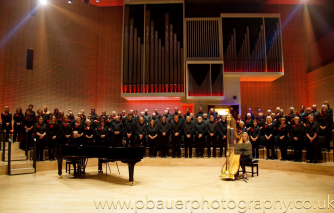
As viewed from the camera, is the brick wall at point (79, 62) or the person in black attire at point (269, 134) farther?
the brick wall at point (79, 62)

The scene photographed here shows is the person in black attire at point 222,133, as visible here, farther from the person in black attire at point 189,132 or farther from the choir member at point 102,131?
the choir member at point 102,131

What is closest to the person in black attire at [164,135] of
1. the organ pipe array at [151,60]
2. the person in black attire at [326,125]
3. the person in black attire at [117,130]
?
the person in black attire at [117,130]

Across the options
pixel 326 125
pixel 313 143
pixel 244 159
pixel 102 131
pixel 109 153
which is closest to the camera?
pixel 109 153

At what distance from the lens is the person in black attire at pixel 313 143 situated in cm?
575

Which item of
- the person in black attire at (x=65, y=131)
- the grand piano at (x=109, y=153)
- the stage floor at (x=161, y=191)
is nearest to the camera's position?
the stage floor at (x=161, y=191)

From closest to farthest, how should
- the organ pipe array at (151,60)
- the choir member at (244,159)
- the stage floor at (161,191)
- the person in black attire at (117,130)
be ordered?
the stage floor at (161,191)
the choir member at (244,159)
the person in black attire at (117,130)
the organ pipe array at (151,60)

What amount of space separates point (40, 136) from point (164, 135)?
3.15 m

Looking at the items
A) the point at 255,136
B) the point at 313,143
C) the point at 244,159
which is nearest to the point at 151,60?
the point at 255,136

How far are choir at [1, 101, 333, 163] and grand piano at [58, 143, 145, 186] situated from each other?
1.02m

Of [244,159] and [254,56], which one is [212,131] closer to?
[244,159]

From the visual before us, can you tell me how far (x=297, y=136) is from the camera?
603 centimetres

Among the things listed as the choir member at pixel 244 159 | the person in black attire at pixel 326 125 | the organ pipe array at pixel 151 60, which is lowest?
the choir member at pixel 244 159

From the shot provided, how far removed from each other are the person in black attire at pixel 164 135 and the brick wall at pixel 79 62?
8.52ft

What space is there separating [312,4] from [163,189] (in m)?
9.38
